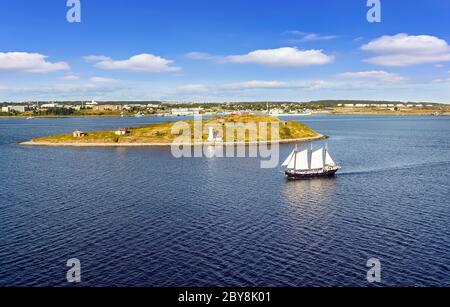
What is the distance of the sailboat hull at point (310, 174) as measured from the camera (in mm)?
104125

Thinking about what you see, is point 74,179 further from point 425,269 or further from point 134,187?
point 425,269

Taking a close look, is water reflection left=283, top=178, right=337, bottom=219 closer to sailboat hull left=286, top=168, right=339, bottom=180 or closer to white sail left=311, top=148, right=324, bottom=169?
sailboat hull left=286, top=168, right=339, bottom=180

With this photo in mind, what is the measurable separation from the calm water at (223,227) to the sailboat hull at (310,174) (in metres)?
2.68

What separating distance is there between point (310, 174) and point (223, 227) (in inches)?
1945

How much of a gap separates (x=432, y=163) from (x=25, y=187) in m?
111

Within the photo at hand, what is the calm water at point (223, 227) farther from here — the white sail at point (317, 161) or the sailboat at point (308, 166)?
the white sail at point (317, 161)

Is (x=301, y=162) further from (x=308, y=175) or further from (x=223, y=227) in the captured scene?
(x=223, y=227)

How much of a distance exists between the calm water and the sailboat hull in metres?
2.68

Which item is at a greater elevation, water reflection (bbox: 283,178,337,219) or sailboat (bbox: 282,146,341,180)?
sailboat (bbox: 282,146,341,180)

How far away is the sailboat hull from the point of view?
104 meters
